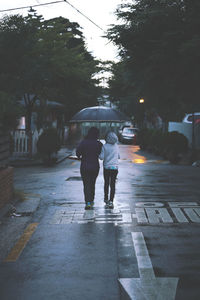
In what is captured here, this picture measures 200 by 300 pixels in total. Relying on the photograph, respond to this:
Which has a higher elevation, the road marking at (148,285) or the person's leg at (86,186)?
the person's leg at (86,186)

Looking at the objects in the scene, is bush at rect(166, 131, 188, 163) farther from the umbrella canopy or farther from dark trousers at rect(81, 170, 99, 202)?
dark trousers at rect(81, 170, 99, 202)

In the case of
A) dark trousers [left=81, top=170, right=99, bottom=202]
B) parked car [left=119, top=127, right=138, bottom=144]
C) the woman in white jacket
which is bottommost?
parked car [left=119, top=127, right=138, bottom=144]

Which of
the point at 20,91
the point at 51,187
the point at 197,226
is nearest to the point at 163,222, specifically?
the point at 197,226

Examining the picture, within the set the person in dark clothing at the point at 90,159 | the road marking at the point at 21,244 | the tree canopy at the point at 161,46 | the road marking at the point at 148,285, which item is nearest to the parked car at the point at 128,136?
the tree canopy at the point at 161,46

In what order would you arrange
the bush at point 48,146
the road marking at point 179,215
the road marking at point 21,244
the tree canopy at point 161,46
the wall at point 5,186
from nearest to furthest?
the road marking at point 21,244
the road marking at point 179,215
the wall at point 5,186
the tree canopy at point 161,46
the bush at point 48,146

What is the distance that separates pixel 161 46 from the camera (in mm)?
18828

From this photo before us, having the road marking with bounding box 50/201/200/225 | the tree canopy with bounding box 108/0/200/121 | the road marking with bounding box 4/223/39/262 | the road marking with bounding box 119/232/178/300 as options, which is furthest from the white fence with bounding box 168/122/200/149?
the road marking with bounding box 119/232/178/300

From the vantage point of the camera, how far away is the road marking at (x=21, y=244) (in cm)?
631

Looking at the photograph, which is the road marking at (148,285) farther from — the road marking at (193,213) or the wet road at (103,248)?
the road marking at (193,213)

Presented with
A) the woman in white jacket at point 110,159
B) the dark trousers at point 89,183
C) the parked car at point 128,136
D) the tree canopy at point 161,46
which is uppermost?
the tree canopy at point 161,46

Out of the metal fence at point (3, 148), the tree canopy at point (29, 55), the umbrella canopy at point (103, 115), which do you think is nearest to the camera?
the metal fence at point (3, 148)

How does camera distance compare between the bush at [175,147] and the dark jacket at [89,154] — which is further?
the bush at [175,147]

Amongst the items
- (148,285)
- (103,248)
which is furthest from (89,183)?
(148,285)

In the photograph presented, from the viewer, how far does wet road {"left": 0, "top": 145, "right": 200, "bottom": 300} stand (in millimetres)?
4965
